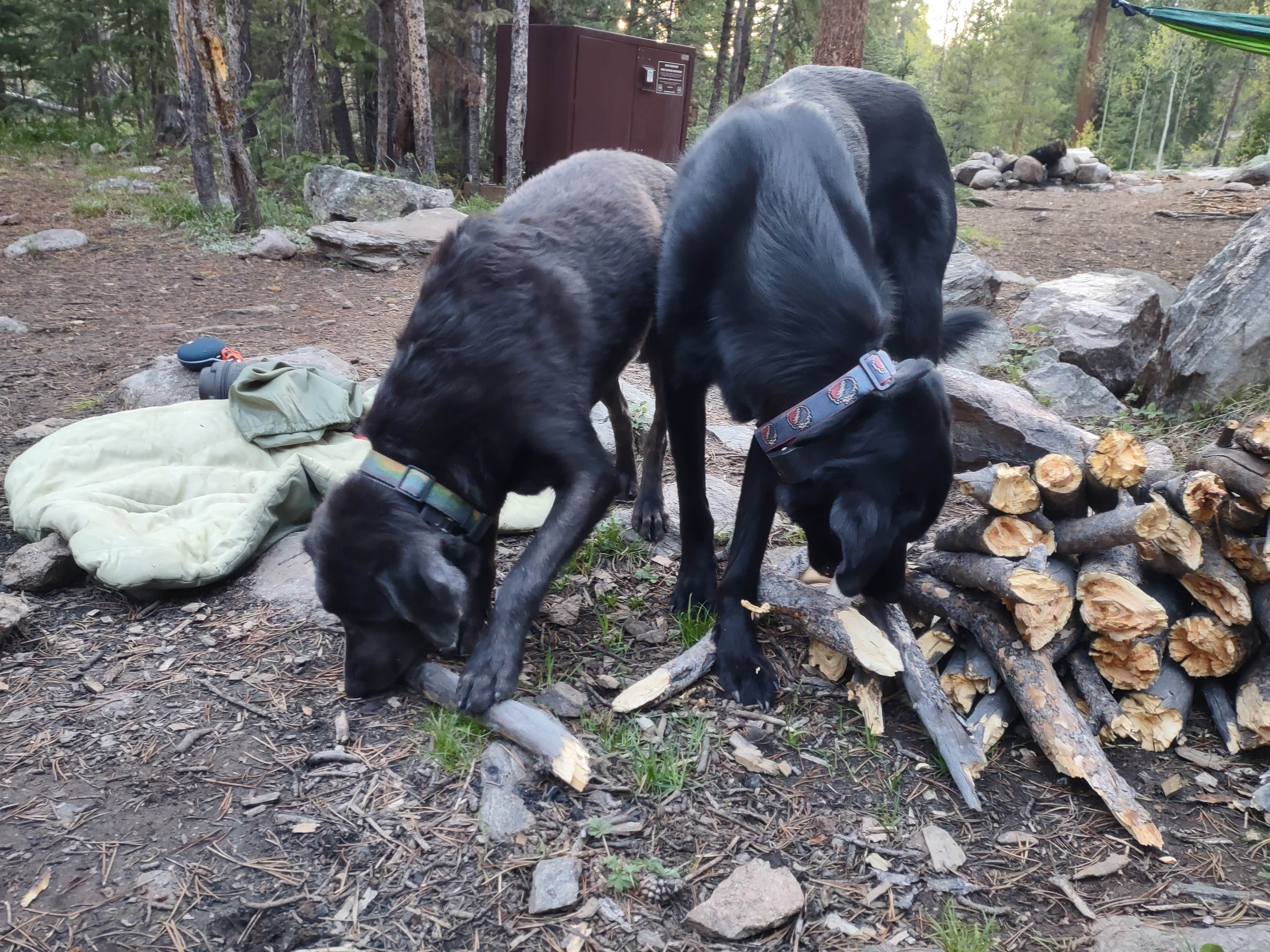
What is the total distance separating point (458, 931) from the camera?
6.29 ft

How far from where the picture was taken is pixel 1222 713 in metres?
2.63

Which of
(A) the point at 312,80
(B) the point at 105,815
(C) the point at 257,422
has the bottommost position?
(B) the point at 105,815

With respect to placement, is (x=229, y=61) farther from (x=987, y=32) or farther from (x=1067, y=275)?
(x=987, y=32)

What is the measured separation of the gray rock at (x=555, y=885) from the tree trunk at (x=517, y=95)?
10386mm

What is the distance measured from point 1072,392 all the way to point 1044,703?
10.8 ft

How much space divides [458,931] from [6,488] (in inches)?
118

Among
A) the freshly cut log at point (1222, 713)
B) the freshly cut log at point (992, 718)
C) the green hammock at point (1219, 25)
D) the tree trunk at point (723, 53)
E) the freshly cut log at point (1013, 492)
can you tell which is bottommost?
the freshly cut log at point (992, 718)

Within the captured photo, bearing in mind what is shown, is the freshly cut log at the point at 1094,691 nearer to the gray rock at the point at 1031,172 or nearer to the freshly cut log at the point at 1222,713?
the freshly cut log at the point at 1222,713

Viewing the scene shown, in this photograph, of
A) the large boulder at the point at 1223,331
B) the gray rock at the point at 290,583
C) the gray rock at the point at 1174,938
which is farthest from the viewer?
the large boulder at the point at 1223,331

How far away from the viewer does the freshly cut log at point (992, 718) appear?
2.53 metres

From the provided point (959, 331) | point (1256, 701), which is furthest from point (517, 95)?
point (1256, 701)

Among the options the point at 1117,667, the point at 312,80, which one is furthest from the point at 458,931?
the point at 312,80

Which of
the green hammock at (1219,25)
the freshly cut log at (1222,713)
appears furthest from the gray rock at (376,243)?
the freshly cut log at (1222,713)

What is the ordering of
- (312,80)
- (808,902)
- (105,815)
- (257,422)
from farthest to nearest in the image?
(312,80) → (257,422) → (105,815) → (808,902)
